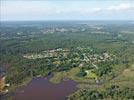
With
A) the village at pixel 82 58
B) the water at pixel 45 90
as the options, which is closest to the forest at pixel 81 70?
the village at pixel 82 58

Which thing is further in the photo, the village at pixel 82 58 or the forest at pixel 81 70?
the village at pixel 82 58

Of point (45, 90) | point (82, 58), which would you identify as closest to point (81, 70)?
point (45, 90)

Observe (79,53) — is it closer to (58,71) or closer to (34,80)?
(58,71)

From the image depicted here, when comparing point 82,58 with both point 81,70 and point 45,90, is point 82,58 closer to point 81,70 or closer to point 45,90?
point 81,70

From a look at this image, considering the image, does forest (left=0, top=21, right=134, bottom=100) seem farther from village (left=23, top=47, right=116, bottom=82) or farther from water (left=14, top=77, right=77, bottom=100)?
water (left=14, top=77, right=77, bottom=100)

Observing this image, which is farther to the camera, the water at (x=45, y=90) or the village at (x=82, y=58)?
the village at (x=82, y=58)

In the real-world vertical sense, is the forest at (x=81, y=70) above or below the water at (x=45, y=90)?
above

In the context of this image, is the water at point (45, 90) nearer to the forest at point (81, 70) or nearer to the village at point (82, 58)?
the forest at point (81, 70)

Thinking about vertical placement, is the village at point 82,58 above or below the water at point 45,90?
above
